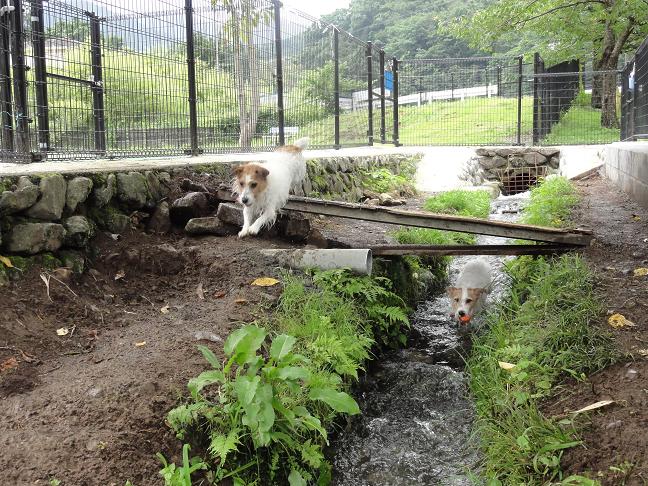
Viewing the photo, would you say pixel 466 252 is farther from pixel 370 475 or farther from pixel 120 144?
pixel 120 144

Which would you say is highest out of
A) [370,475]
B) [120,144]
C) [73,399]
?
[120,144]

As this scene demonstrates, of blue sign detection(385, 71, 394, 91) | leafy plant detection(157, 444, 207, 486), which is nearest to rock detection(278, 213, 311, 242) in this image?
leafy plant detection(157, 444, 207, 486)

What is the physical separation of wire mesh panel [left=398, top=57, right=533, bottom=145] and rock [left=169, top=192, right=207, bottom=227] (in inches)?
447

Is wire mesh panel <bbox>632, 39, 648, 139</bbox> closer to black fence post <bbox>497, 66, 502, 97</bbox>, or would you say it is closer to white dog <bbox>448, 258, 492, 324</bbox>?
white dog <bbox>448, 258, 492, 324</bbox>

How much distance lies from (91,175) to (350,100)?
8.02m

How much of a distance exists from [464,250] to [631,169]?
13.2ft

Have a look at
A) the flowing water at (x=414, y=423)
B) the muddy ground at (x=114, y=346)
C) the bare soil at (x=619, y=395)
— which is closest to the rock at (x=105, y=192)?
the muddy ground at (x=114, y=346)

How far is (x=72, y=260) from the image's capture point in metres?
4.36

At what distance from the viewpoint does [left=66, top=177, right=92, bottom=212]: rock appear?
14.9 feet

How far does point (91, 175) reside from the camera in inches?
191

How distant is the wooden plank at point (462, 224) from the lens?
5410 millimetres

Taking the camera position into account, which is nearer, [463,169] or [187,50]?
[187,50]

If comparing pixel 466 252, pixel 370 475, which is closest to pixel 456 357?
pixel 466 252

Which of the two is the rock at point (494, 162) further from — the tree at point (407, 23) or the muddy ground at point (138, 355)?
the tree at point (407, 23)
